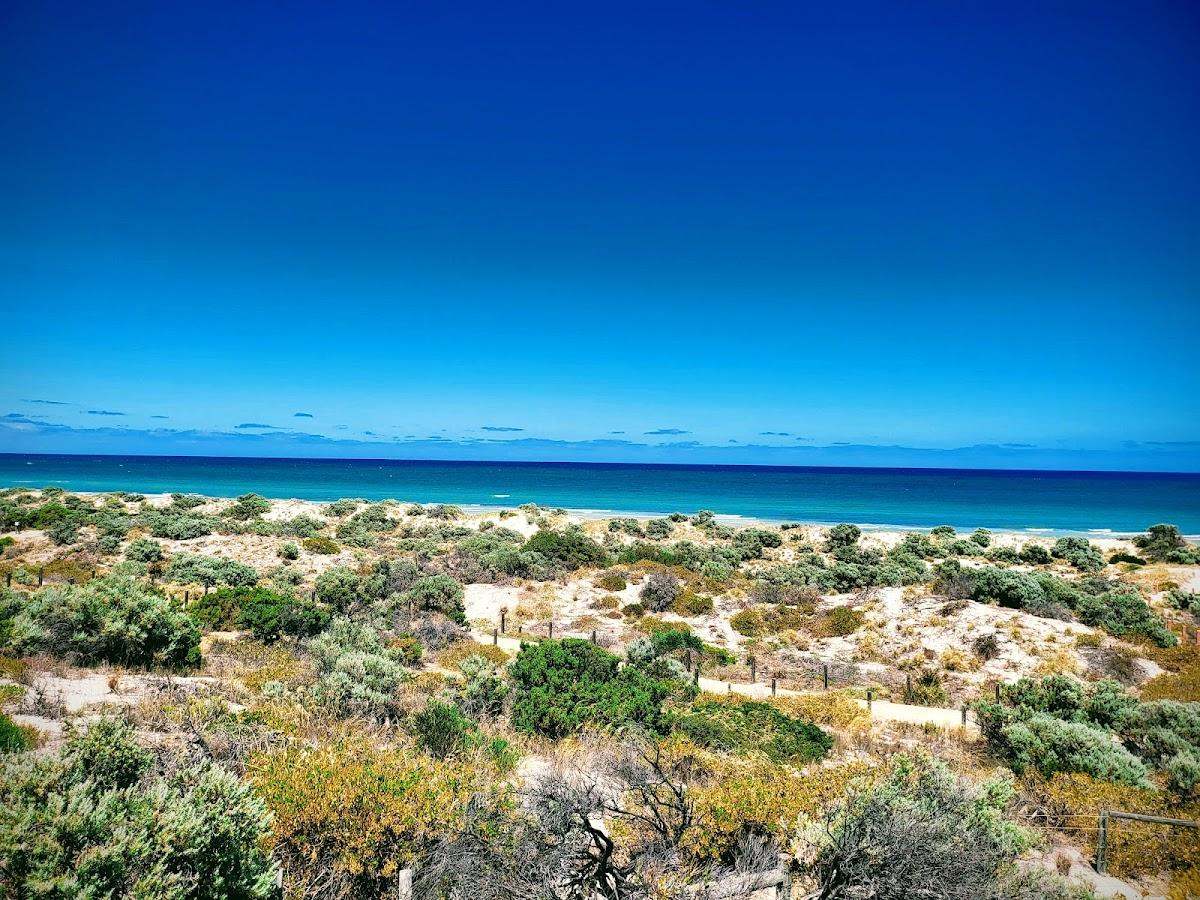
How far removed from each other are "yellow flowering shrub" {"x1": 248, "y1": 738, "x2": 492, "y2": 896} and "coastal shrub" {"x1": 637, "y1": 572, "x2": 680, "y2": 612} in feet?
63.2

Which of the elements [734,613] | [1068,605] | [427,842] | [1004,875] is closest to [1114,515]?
[1068,605]

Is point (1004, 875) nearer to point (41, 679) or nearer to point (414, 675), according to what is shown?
point (414, 675)

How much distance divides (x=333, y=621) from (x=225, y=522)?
24429 mm

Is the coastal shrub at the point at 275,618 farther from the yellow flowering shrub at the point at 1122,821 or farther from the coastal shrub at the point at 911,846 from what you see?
the yellow flowering shrub at the point at 1122,821

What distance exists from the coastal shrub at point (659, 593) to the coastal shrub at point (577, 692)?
1084 centimetres

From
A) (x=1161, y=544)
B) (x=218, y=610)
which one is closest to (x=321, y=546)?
(x=218, y=610)

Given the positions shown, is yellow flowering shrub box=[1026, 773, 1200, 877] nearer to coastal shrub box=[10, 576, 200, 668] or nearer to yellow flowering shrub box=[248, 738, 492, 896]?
yellow flowering shrub box=[248, 738, 492, 896]

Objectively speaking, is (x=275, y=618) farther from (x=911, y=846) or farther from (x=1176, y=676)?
(x=1176, y=676)

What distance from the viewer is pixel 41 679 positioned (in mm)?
10148

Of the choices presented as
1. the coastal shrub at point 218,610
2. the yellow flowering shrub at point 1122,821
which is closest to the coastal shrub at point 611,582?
the coastal shrub at point 218,610

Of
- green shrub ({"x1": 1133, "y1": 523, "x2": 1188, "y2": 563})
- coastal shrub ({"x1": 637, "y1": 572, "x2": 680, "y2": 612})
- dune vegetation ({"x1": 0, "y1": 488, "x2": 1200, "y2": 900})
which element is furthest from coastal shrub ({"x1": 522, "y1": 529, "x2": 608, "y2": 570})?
green shrub ({"x1": 1133, "y1": 523, "x2": 1188, "y2": 563})

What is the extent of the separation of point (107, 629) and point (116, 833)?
1033 centimetres

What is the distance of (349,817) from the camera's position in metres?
5.95

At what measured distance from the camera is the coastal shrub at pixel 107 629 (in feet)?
39.3
